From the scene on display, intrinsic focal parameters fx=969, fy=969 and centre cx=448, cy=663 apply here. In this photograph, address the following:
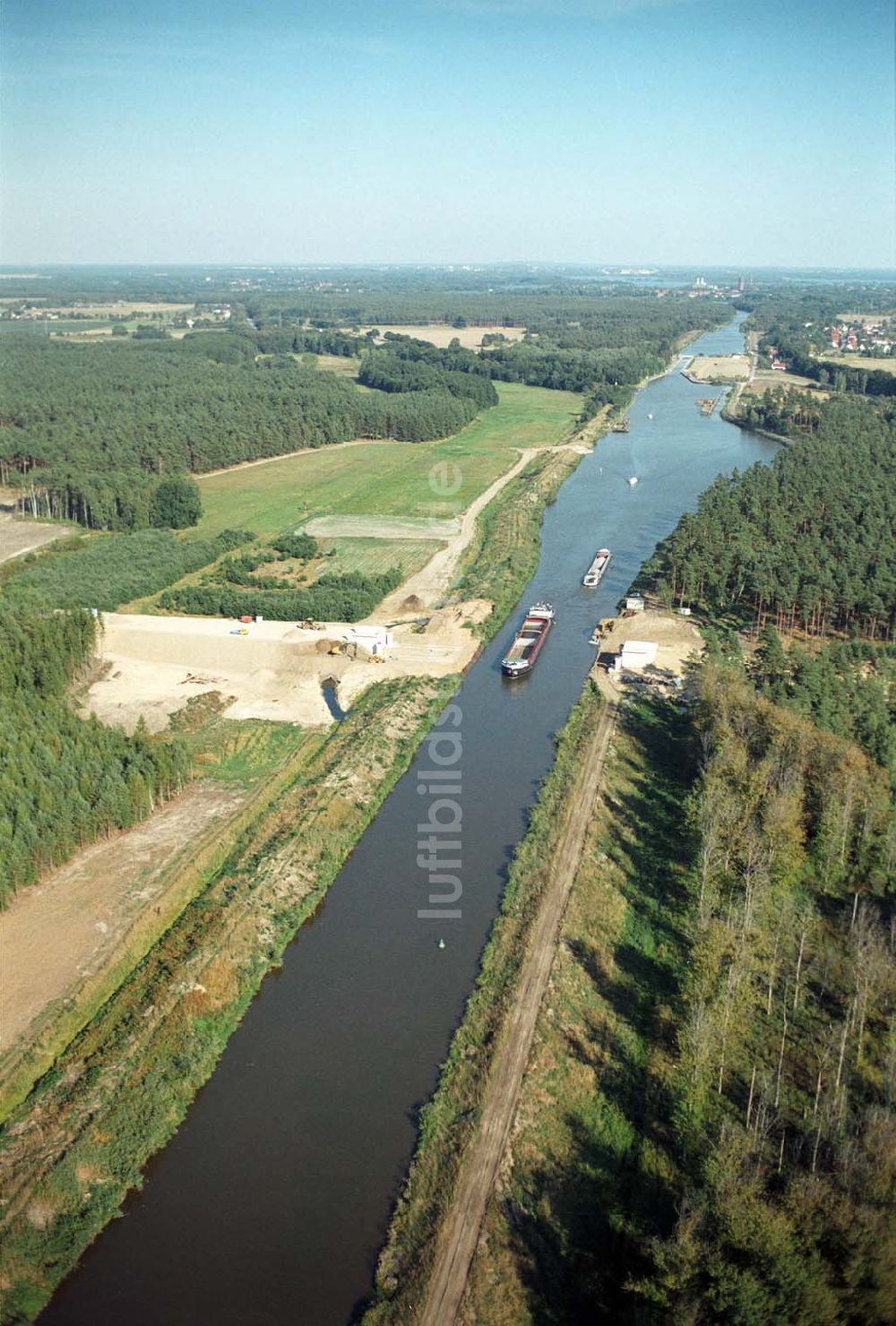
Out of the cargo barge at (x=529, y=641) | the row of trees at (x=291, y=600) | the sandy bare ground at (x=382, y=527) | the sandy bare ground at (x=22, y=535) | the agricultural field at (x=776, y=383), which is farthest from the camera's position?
the agricultural field at (x=776, y=383)

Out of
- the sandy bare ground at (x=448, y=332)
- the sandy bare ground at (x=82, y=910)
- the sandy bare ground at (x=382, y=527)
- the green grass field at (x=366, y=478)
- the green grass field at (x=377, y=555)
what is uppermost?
the sandy bare ground at (x=448, y=332)

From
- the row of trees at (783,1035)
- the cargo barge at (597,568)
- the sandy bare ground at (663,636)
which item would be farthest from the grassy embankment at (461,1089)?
the cargo barge at (597,568)

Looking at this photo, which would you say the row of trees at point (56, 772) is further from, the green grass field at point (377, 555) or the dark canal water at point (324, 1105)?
the green grass field at point (377, 555)

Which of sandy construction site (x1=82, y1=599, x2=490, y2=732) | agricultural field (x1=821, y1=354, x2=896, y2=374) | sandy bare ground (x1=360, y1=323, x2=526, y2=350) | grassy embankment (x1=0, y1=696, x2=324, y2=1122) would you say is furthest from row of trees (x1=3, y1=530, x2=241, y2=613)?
sandy bare ground (x1=360, y1=323, x2=526, y2=350)

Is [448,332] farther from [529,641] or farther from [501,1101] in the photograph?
[501,1101]

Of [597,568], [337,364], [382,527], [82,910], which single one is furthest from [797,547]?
[337,364]

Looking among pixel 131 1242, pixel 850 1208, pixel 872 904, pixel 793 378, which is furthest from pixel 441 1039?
pixel 793 378

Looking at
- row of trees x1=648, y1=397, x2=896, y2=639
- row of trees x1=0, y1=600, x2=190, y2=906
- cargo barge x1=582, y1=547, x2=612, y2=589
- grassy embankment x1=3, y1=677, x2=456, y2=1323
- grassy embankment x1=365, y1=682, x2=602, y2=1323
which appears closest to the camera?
grassy embankment x1=365, y1=682, x2=602, y2=1323

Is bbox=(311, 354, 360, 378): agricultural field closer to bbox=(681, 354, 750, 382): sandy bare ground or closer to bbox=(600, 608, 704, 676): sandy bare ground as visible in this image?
bbox=(681, 354, 750, 382): sandy bare ground
